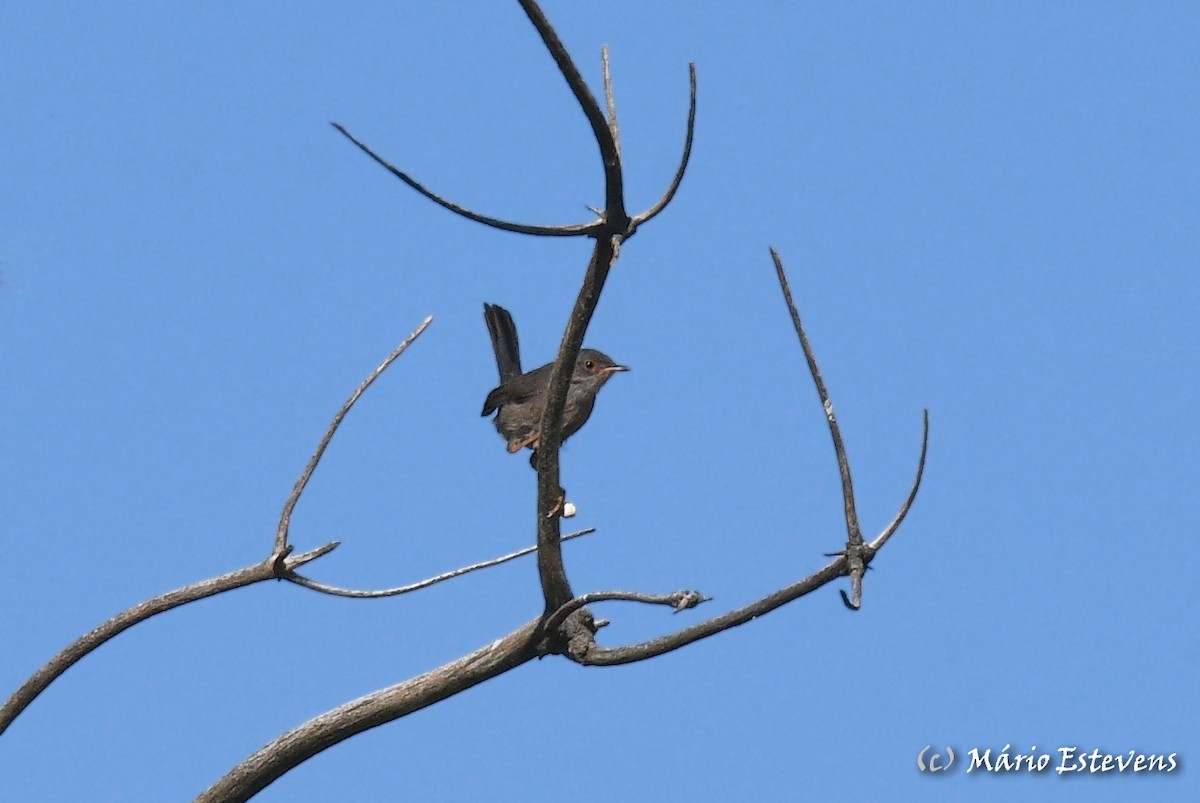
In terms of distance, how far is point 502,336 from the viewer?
33.0 ft

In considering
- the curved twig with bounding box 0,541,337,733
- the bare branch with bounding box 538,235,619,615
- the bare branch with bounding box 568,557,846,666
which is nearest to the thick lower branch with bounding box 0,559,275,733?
the curved twig with bounding box 0,541,337,733

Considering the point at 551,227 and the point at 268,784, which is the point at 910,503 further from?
the point at 268,784

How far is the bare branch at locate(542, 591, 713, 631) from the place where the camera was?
225 inches

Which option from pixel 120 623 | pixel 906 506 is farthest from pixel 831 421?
pixel 120 623

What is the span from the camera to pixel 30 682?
7.26 meters

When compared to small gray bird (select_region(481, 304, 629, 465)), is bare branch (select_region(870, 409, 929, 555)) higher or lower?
lower

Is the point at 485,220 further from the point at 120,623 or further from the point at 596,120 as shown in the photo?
the point at 120,623

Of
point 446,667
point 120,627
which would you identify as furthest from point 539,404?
point 120,627

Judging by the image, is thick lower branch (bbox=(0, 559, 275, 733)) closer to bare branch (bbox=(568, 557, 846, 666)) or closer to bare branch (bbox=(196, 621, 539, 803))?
bare branch (bbox=(196, 621, 539, 803))

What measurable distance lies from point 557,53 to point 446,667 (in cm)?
337

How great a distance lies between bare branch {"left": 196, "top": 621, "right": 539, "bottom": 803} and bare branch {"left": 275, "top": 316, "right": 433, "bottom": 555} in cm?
90

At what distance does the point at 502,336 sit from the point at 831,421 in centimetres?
455

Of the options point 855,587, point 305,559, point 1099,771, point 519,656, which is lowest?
point 1099,771

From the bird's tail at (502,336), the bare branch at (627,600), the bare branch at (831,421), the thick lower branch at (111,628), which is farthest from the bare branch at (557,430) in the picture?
the bird's tail at (502,336)
